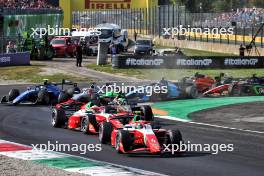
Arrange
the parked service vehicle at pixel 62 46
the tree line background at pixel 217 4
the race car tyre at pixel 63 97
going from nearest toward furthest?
the race car tyre at pixel 63 97
the parked service vehicle at pixel 62 46
the tree line background at pixel 217 4

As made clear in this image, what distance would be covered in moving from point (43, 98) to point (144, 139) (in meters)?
11.9

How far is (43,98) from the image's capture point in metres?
26.4

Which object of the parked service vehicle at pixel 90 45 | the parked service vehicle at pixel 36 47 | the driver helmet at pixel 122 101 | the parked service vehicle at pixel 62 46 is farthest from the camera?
the parked service vehicle at pixel 90 45

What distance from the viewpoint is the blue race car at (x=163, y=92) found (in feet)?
90.7

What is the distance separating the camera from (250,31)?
5591 cm

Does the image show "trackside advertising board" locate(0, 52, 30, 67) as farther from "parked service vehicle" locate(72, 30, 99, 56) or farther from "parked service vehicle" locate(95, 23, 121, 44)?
"parked service vehicle" locate(95, 23, 121, 44)

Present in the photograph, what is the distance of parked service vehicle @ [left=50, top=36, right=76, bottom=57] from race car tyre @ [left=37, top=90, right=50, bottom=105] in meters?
25.8

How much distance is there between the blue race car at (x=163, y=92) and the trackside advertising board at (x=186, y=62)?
11.0 meters

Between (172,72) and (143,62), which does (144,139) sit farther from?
(143,62)

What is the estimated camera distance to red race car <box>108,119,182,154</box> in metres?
14.9

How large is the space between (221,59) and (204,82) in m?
11.0

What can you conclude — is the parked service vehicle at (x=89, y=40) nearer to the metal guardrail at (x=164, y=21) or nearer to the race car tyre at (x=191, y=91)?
the metal guardrail at (x=164, y=21)

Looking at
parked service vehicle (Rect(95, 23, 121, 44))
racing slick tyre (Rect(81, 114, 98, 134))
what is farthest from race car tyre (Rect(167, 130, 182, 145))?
parked service vehicle (Rect(95, 23, 121, 44))

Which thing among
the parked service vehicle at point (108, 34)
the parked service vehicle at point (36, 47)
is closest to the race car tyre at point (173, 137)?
the parked service vehicle at point (36, 47)
